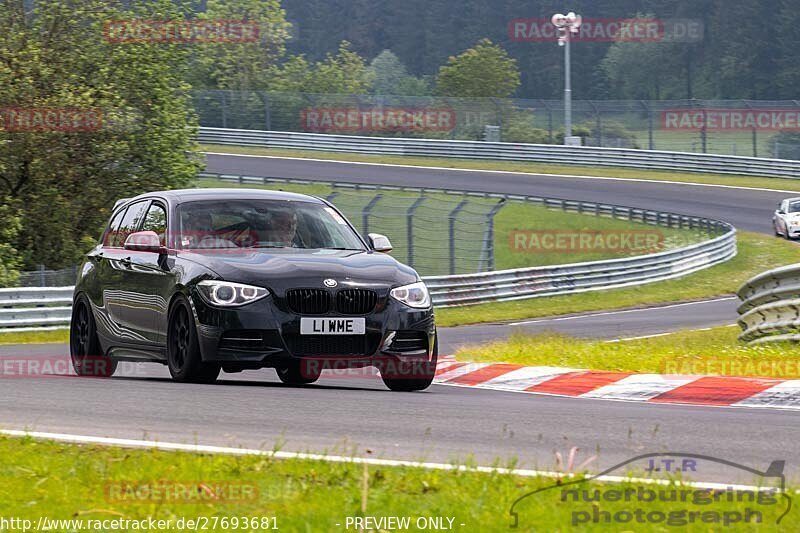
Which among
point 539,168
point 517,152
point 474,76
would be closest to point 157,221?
point 539,168

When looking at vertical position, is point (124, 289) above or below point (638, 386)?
above

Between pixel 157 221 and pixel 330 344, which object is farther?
pixel 157 221

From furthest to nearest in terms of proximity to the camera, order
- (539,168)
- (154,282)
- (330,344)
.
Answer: (539,168), (154,282), (330,344)

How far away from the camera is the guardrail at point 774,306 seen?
1323 cm

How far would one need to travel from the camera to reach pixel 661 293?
107 ft

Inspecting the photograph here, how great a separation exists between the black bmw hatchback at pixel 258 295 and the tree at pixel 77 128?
18261 mm

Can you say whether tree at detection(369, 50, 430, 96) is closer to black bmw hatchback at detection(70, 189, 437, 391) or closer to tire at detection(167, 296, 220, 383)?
black bmw hatchback at detection(70, 189, 437, 391)

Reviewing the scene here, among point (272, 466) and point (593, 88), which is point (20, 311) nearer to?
point (272, 466)

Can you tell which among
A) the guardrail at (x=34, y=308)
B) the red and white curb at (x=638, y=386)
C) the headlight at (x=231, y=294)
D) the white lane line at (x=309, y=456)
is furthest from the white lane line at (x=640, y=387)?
the guardrail at (x=34, y=308)

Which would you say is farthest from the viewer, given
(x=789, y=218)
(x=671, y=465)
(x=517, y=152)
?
(x=517, y=152)

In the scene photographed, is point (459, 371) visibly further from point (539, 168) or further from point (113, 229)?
point (539, 168)

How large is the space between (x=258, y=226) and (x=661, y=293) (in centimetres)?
2332

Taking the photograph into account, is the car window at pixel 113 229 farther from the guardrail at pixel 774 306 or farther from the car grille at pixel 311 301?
the guardrail at pixel 774 306

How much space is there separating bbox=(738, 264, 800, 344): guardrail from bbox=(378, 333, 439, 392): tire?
4.55m
